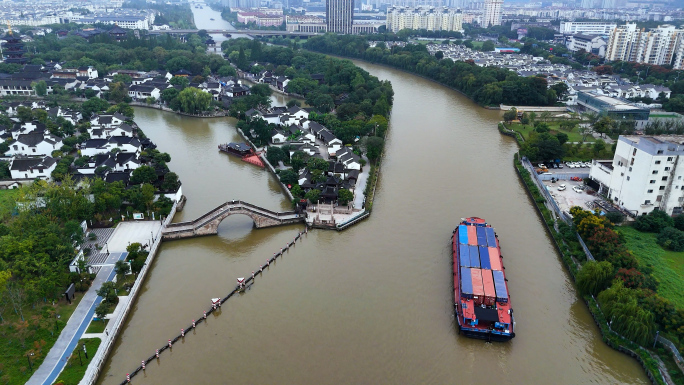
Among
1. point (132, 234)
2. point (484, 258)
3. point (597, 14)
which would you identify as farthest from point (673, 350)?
point (597, 14)

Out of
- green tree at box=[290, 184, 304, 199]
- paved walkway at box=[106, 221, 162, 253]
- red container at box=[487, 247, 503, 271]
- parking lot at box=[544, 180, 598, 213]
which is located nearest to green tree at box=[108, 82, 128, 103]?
paved walkway at box=[106, 221, 162, 253]

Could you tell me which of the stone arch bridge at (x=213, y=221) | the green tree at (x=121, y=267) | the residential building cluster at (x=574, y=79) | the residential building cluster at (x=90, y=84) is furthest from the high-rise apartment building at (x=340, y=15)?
the green tree at (x=121, y=267)

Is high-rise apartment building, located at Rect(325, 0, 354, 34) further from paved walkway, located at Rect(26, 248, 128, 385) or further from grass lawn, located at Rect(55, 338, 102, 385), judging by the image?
grass lawn, located at Rect(55, 338, 102, 385)

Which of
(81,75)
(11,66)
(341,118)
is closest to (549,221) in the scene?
(341,118)

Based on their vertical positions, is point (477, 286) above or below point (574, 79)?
below

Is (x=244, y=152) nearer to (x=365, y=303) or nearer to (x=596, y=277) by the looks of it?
(x=365, y=303)

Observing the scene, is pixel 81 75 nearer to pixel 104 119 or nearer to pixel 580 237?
pixel 104 119

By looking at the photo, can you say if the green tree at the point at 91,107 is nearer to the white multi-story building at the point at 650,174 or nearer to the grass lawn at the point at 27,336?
the grass lawn at the point at 27,336

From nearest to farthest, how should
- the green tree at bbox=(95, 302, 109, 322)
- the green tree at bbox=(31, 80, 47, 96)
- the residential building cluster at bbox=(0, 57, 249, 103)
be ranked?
the green tree at bbox=(95, 302, 109, 322), the green tree at bbox=(31, 80, 47, 96), the residential building cluster at bbox=(0, 57, 249, 103)
